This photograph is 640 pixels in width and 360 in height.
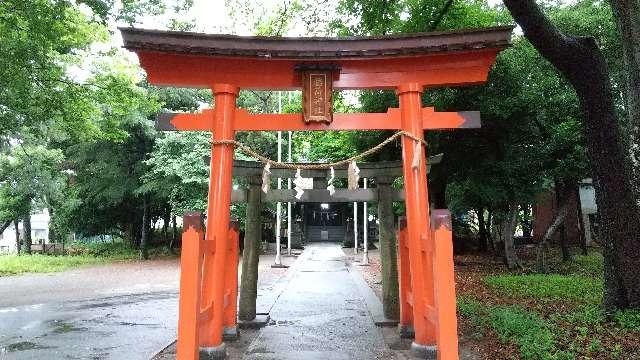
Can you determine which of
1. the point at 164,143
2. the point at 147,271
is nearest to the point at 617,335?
the point at 147,271

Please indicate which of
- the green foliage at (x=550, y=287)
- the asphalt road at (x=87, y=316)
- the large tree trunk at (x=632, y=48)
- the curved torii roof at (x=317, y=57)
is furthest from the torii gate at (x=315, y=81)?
the green foliage at (x=550, y=287)

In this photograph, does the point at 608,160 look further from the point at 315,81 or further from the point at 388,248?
the point at 315,81

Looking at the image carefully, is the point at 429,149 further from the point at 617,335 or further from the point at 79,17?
the point at 79,17

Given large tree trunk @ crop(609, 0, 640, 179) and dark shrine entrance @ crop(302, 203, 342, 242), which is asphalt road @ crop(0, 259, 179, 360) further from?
dark shrine entrance @ crop(302, 203, 342, 242)

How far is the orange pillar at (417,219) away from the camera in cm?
603

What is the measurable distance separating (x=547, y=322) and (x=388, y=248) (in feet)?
9.59

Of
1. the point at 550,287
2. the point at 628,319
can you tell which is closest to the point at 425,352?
the point at 628,319

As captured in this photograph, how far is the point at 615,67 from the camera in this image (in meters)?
15.0

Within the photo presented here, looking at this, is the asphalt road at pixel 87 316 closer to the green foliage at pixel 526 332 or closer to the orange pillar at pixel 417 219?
the orange pillar at pixel 417 219

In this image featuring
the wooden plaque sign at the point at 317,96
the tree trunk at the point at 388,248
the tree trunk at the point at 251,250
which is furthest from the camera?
the tree trunk at the point at 251,250

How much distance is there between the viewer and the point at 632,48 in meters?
7.11

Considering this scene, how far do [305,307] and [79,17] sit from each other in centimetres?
1052

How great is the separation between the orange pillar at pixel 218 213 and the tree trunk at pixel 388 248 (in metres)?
3.38

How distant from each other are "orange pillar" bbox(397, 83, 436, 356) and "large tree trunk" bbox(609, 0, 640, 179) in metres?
3.57
